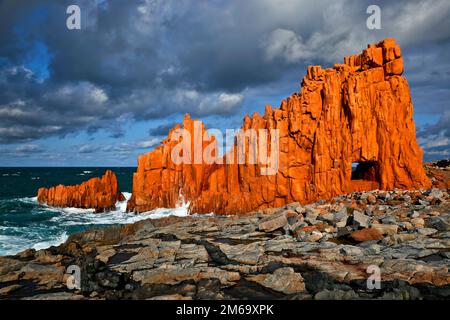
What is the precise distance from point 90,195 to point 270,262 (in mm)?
53844

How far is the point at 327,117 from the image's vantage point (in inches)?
1629

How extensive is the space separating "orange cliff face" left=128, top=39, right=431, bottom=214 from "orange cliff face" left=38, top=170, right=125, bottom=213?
19.9 metres

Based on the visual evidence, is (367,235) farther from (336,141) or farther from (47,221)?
(47,221)

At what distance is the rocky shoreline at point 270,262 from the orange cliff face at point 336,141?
18612 millimetres

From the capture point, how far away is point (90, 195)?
59.7 metres

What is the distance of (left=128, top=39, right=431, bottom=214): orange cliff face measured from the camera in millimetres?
38844

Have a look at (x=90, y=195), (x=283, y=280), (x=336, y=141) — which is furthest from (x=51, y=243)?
(x=336, y=141)

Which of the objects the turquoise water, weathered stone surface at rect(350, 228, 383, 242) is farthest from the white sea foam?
weathered stone surface at rect(350, 228, 383, 242)

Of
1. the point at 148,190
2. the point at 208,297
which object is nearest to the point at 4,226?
the point at 148,190

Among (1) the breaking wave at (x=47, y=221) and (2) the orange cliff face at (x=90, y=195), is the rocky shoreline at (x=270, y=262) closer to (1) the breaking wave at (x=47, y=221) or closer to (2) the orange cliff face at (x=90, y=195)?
(1) the breaking wave at (x=47, y=221)

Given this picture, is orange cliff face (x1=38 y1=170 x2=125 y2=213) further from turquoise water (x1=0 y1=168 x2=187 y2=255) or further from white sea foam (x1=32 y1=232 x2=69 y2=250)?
white sea foam (x1=32 y1=232 x2=69 y2=250)

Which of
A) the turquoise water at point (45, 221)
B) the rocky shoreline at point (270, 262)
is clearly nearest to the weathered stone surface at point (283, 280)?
the rocky shoreline at point (270, 262)

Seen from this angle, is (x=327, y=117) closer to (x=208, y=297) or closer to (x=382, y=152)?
(x=382, y=152)
